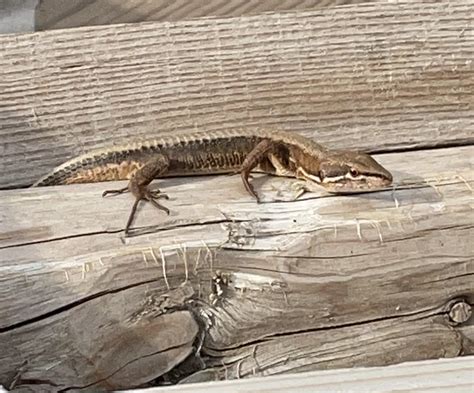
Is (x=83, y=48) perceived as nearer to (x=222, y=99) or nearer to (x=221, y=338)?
(x=222, y=99)

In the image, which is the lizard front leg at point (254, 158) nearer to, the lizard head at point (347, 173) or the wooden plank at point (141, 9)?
the lizard head at point (347, 173)

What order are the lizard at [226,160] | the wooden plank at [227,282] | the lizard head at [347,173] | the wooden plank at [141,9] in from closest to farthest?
1. the wooden plank at [227,282]
2. the lizard head at [347,173]
3. the lizard at [226,160]
4. the wooden plank at [141,9]

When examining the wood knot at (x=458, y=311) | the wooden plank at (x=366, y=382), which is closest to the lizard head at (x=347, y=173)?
the wood knot at (x=458, y=311)

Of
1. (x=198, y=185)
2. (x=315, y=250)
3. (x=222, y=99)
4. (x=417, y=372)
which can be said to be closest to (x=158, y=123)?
(x=222, y=99)

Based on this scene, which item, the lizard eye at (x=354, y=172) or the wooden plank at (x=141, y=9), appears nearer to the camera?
the lizard eye at (x=354, y=172)

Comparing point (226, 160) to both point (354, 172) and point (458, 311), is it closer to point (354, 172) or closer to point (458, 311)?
point (354, 172)

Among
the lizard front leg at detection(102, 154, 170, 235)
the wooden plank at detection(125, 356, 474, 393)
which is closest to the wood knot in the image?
the lizard front leg at detection(102, 154, 170, 235)
